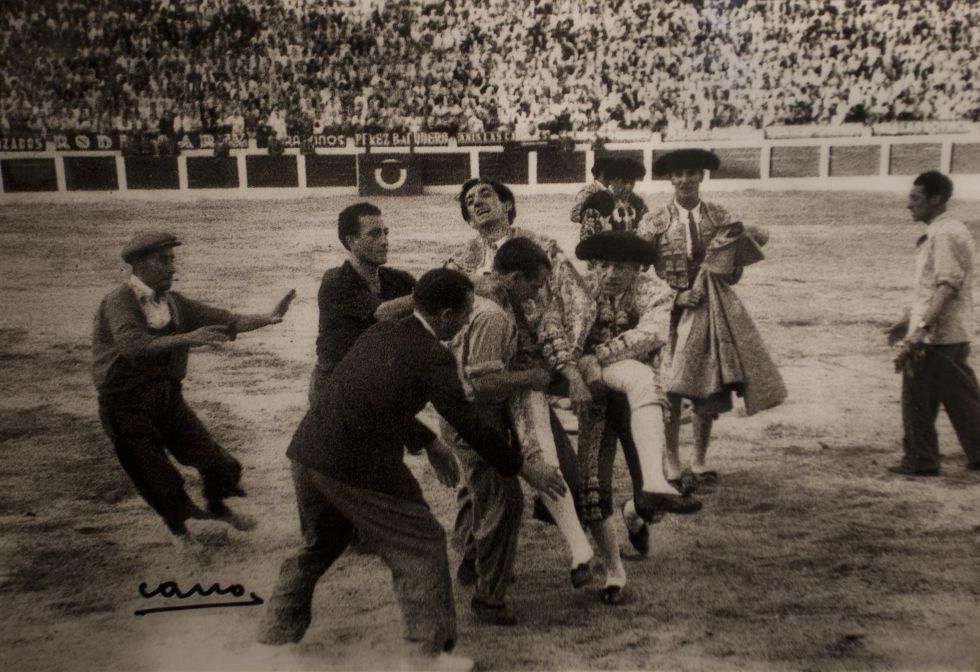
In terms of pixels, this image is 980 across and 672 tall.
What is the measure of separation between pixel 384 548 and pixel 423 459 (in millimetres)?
792

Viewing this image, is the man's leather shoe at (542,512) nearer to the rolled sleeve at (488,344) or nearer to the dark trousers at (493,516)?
the dark trousers at (493,516)

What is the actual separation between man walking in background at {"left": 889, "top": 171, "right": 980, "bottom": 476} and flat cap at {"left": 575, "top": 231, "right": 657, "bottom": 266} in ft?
3.29

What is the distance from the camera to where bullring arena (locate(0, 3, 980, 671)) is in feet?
9.25

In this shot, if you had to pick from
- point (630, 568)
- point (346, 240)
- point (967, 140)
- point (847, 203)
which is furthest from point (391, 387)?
point (967, 140)

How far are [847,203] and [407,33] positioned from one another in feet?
5.16

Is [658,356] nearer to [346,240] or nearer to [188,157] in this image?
[346,240]

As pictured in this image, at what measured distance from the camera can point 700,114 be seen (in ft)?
10.2

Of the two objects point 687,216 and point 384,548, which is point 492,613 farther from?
point 687,216

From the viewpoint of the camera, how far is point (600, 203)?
304cm

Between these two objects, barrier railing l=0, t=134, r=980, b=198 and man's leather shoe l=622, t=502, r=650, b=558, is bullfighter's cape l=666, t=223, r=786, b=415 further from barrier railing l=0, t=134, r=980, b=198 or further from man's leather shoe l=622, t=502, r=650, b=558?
man's leather shoe l=622, t=502, r=650, b=558

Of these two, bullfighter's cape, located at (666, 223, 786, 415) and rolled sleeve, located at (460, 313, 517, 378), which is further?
bullfighter's cape, located at (666, 223, 786, 415)

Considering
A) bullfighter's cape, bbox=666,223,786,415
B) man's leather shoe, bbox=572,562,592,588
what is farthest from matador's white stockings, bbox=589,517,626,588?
bullfighter's cape, bbox=666,223,786,415

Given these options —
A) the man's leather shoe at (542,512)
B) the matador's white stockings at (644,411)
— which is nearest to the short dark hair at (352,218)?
the matador's white stockings at (644,411)
